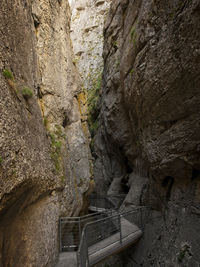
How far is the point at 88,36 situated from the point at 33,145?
83.8 feet

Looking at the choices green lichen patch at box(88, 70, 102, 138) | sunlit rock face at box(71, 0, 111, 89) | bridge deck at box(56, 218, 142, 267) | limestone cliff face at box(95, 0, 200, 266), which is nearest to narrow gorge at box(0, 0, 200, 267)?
limestone cliff face at box(95, 0, 200, 266)

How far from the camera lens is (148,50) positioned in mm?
6441

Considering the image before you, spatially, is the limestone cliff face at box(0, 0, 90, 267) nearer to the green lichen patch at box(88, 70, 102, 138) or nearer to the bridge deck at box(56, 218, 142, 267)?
the bridge deck at box(56, 218, 142, 267)

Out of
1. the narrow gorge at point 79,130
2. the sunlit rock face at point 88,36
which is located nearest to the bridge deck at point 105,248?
the narrow gorge at point 79,130

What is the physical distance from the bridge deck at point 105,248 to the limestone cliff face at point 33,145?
423 millimetres

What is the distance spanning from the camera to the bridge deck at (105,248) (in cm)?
535

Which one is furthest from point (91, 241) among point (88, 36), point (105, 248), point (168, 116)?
point (88, 36)

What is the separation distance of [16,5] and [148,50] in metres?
4.65

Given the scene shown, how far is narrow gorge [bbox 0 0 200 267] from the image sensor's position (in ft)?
14.0

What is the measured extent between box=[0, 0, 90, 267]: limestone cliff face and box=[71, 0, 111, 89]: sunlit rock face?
1408cm

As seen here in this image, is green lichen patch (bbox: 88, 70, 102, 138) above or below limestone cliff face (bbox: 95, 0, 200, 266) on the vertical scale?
above

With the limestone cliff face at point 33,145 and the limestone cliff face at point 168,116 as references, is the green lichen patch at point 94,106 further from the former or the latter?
the limestone cliff face at point 168,116

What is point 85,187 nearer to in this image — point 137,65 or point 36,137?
point 36,137

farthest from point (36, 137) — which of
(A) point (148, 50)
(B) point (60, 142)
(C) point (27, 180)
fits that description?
(A) point (148, 50)
